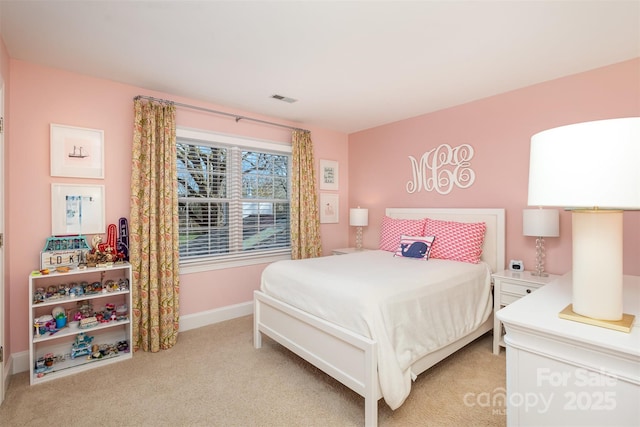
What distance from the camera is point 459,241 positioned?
9.80 feet

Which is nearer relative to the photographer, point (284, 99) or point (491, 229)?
point (491, 229)

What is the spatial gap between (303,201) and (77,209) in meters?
2.34

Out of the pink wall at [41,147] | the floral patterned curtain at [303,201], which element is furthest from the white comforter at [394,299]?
the pink wall at [41,147]

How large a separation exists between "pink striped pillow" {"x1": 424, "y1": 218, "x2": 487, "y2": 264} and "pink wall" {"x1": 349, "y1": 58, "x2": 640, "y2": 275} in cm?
35

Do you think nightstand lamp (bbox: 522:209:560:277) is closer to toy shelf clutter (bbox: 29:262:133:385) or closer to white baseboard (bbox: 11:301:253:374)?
white baseboard (bbox: 11:301:253:374)

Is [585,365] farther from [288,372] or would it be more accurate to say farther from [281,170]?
[281,170]

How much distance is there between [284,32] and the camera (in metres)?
2.01

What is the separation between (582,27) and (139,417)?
372cm

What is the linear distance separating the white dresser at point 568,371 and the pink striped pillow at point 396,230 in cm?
219

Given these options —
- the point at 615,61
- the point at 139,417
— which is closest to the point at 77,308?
the point at 139,417

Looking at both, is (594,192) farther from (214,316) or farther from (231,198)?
(214,316)

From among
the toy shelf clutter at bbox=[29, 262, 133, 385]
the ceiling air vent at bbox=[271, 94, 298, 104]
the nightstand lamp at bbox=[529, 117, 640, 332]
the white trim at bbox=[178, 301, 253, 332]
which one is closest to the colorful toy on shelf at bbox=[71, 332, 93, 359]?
Result: the toy shelf clutter at bbox=[29, 262, 133, 385]

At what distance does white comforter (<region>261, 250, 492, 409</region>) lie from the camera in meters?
1.78

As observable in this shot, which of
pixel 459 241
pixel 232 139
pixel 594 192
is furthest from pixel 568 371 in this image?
pixel 232 139
